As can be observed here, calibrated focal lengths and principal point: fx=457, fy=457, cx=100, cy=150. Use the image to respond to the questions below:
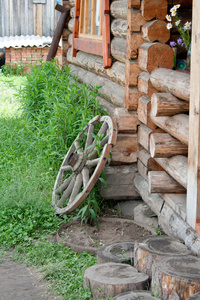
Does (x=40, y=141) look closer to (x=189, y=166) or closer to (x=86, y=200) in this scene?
(x=86, y=200)

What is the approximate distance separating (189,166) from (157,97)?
0.73m

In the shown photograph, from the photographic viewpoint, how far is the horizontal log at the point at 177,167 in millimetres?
3551

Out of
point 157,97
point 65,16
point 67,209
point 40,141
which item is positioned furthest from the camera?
point 65,16

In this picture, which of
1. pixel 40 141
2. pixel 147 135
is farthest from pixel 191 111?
pixel 40 141

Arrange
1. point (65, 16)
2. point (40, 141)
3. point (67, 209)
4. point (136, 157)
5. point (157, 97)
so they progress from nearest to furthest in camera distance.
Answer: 1. point (157, 97)
2. point (67, 209)
3. point (136, 157)
4. point (40, 141)
5. point (65, 16)

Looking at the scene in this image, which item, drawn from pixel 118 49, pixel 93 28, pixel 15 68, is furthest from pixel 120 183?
pixel 15 68

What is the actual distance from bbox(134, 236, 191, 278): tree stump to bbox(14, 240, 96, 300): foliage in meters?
0.42

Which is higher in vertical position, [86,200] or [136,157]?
[136,157]

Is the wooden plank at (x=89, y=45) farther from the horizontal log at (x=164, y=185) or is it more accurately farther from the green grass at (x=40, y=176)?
the horizontal log at (x=164, y=185)

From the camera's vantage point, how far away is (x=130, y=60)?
15.2 ft

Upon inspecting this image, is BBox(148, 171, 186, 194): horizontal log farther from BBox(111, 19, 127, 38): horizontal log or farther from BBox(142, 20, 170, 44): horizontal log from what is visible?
BBox(111, 19, 127, 38): horizontal log

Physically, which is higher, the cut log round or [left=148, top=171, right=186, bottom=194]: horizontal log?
[left=148, top=171, right=186, bottom=194]: horizontal log

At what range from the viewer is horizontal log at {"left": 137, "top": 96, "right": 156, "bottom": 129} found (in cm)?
434

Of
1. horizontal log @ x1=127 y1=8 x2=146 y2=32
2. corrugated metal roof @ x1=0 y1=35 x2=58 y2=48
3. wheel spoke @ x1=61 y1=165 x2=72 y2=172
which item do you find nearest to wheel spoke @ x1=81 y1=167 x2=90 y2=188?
wheel spoke @ x1=61 y1=165 x2=72 y2=172
